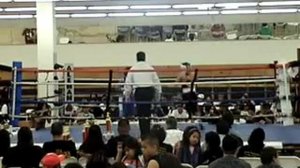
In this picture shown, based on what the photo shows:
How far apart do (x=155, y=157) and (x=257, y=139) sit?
1.44 meters

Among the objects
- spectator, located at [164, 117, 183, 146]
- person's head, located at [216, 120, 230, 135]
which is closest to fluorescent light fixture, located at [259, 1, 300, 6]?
spectator, located at [164, 117, 183, 146]

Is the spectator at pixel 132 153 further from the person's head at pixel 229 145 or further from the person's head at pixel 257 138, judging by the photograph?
the person's head at pixel 257 138

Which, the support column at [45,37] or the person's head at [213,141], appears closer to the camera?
the person's head at [213,141]

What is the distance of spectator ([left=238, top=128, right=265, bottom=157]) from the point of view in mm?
5098

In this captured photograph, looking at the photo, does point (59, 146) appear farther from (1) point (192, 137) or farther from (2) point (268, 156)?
(2) point (268, 156)

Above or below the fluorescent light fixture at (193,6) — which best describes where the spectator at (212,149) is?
below

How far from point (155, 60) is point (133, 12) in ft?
4.56

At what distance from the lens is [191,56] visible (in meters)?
15.0

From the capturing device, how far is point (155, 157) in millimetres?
4004

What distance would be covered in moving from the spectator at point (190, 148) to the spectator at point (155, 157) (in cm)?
98

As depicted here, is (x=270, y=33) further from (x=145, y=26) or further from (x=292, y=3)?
(x=145, y=26)

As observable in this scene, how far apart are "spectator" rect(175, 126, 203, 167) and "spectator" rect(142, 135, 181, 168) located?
0.98 m

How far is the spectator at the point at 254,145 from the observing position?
5098 mm

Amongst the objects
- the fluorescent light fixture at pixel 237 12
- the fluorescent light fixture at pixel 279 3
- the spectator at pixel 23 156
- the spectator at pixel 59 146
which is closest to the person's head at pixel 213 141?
the spectator at pixel 59 146
